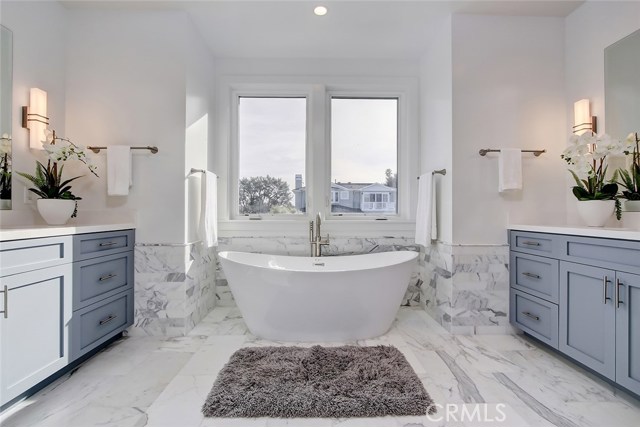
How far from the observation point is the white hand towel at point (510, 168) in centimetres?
232

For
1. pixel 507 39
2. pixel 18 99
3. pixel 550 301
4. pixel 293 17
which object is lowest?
pixel 550 301

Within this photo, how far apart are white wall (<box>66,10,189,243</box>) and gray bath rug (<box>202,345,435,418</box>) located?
115 cm

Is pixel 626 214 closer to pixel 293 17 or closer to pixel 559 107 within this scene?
pixel 559 107

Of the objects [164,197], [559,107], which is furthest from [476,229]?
[164,197]

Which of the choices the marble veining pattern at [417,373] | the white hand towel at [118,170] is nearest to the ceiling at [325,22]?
the white hand towel at [118,170]

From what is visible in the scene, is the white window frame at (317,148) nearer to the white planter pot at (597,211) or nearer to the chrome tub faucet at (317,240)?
the chrome tub faucet at (317,240)

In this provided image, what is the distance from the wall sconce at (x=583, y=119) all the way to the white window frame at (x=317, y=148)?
3.98 feet

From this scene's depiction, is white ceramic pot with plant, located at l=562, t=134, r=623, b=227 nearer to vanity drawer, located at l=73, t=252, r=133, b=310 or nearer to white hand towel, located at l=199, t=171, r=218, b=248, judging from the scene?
white hand towel, located at l=199, t=171, r=218, b=248

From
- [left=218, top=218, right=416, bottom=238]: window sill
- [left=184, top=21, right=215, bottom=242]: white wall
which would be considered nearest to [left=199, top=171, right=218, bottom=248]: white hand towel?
[left=184, top=21, right=215, bottom=242]: white wall

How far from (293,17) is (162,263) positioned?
82.5 inches

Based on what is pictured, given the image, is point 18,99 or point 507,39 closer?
point 18,99

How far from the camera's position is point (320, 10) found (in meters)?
2.36

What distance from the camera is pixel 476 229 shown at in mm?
2408

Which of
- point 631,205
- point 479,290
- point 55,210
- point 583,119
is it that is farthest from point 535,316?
point 55,210
